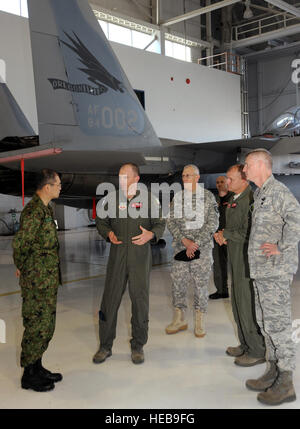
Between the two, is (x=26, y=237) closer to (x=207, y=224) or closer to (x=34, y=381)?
(x=34, y=381)

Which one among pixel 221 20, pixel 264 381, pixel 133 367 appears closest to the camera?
pixel 264 381

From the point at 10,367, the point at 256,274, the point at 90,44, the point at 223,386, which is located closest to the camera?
the point at 256,274

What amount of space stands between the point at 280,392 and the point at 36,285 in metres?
1.98

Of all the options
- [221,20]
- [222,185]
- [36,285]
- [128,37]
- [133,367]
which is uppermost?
[221,20]

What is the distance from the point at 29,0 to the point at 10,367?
433cm

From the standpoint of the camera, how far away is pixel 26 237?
323cm

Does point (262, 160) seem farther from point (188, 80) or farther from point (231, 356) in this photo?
point (188, 80)

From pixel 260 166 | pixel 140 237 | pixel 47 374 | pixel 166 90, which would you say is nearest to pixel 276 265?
pixel 260 166

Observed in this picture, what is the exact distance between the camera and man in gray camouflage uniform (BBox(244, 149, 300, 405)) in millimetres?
2938

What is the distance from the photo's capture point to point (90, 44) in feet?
19.7

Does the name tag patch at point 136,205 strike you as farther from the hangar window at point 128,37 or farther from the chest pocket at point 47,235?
the hangar window at point 128,37

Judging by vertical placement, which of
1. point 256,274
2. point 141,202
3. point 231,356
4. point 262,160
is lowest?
point 231,356
